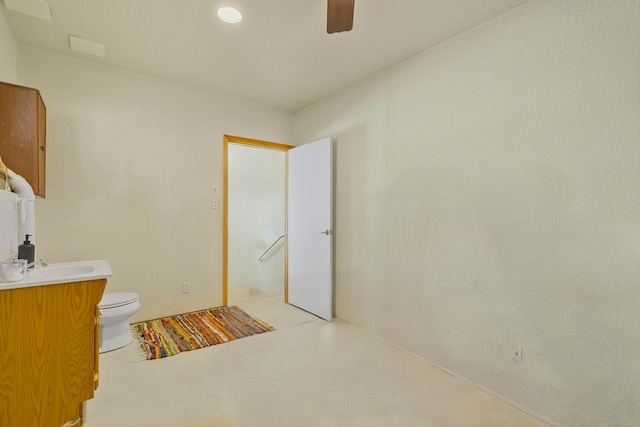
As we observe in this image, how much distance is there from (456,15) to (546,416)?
248 centimetres

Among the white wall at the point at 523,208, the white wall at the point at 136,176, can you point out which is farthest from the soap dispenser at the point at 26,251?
the white wall at the point at 523,208

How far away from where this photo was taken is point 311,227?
3422mm

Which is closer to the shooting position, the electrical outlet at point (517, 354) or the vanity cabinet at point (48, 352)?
the vanity cabinet at point (48, 352)

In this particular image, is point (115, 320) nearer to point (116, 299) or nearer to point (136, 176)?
point (116, 299)

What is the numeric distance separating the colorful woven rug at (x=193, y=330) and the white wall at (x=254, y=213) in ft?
3.88

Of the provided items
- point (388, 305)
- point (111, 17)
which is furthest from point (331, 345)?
point (111, 17)

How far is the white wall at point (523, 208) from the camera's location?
4.89 feet

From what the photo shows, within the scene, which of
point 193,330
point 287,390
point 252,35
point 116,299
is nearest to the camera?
point 287,390

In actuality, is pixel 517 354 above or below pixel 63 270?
below

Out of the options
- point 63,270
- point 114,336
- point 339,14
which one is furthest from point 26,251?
point 339,14

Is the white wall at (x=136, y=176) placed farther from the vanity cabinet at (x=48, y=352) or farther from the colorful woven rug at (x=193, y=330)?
the vanity cabinet at (x=48, y=352)

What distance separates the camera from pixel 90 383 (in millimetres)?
1546

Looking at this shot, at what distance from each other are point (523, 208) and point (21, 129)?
324cm

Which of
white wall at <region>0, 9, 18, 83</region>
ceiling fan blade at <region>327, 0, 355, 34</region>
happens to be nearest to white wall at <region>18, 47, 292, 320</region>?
white wall at <region>0, 9, 18, 83</region>
